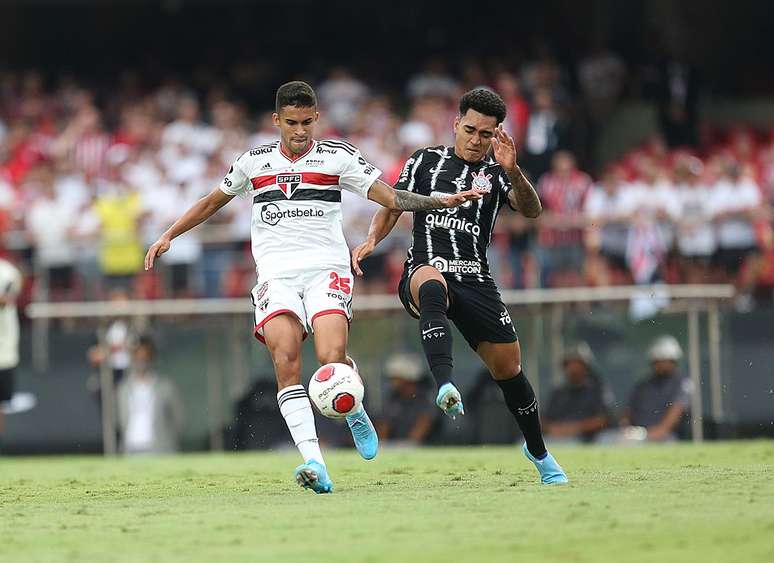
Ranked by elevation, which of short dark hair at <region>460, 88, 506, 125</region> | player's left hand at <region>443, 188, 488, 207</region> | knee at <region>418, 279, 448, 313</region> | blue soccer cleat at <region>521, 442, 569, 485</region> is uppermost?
short dark hair at <region>460, 88, 506, 125</region>

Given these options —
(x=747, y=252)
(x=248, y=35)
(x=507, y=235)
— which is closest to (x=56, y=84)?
(x=248, y=35)

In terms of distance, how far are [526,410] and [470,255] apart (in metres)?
1.07

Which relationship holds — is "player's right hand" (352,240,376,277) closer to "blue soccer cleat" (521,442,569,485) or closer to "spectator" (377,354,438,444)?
"blue soccer cleat" (521,442,569,485)

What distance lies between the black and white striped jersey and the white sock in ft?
4.09

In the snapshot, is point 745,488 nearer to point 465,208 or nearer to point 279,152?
point 465,208

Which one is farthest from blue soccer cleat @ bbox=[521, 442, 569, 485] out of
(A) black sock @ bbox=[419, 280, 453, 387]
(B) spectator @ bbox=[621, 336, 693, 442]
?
(B) spectator @ bbox=[621, 336, 693, 442]

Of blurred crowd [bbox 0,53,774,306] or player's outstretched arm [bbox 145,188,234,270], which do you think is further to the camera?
blurred crowd [bbox 0,53,774,306]

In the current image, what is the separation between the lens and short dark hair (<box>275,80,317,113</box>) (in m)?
9.80

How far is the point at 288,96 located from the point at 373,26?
61.3ft

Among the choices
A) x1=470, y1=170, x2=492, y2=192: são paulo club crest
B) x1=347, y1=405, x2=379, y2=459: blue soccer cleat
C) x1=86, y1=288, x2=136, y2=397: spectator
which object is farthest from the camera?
x1=86, y1=288, x2=136, y2=397: spectator

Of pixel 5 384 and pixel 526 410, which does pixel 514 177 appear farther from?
pixel 5 384

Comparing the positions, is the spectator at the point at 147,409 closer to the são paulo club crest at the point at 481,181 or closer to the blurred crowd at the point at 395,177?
the blurred crowd at the point at 395,177

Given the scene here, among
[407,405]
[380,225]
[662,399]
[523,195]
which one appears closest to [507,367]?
[523,195]

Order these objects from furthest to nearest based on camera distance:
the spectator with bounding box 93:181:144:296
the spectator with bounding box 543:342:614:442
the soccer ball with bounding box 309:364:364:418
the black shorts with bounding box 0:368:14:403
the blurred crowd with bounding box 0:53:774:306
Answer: the spectator with bounding box 93:181:144:296, the blurred crowd with bounding box 0:53:774:306, the spectator with bounding box 543:342:614:442, the black shorts with bounding box 0:368:14:403, the soccer ball with bounding box 309:364:364:418
